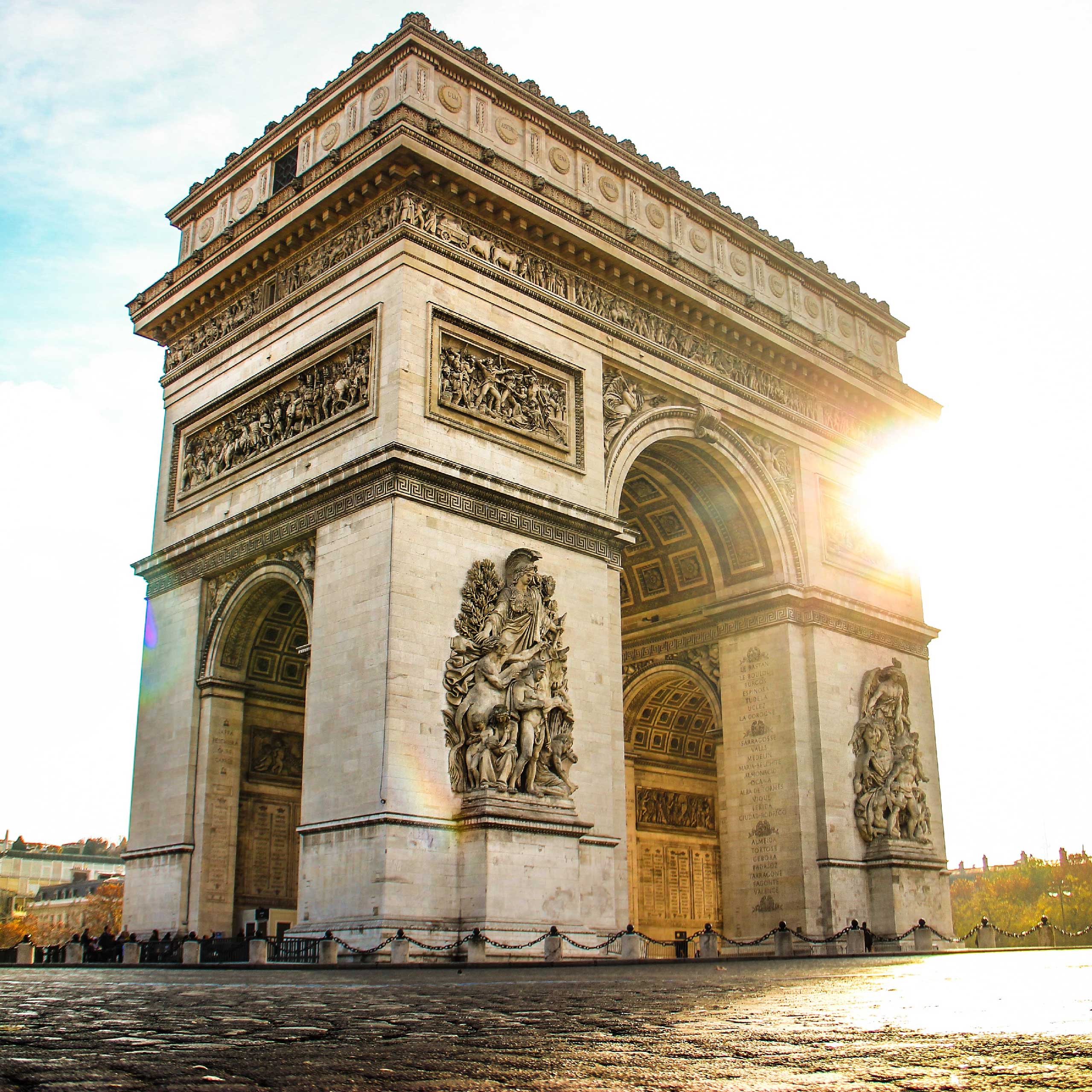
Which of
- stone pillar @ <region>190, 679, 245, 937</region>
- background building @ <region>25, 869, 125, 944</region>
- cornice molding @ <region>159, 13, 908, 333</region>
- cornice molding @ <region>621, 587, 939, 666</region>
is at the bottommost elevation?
background building @ <region>25, 869, 125, 944</region>

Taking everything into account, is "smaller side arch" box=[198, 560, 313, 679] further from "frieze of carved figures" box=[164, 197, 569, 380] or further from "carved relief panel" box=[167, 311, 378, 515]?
"frieze of carved figures" box=[164, 197, 569, 380]

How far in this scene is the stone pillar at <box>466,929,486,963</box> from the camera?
55.8 ft

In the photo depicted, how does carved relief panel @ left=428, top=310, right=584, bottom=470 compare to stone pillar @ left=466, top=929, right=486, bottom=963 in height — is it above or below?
above

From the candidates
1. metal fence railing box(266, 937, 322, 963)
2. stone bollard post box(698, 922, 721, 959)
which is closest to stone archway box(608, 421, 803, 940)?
stone bollard post box(698, 922, 721, 959)

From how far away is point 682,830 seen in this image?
96.9 feet

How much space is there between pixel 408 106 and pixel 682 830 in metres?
17.7

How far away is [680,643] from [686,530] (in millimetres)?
2615

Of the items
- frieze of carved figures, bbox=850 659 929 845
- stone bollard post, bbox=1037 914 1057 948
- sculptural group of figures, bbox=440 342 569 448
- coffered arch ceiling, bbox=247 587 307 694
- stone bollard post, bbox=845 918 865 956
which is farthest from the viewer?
stone bollard post, bbox=1037 914 1057 948

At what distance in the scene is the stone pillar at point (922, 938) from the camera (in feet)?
76.8

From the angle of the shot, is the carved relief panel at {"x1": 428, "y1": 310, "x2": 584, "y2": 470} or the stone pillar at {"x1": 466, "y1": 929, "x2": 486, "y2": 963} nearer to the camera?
→ the stone pillar at {"x1": 466, "y1": 929, "x2": 486, "y2": 963}

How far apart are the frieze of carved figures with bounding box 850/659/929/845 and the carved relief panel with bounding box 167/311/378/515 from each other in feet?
42.6

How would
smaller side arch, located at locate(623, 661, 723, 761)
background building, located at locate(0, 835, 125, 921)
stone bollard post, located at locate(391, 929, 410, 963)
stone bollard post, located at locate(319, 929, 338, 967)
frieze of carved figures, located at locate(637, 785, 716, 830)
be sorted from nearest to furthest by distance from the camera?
stone bollard post, located at locate(391, 929, 410, 963) < stone bollard post, located at locate(319, 929, 338, 967) < smaller side arch, located at locate(623, 661, 723, 761) < frieze of carved figures, located at locate(637, 785, 716, 830) < background building, located at locate(0, 835, 125, 921)

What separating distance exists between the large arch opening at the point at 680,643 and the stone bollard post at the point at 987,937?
16.8 ft

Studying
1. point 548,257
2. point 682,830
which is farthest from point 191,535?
point 682,830
